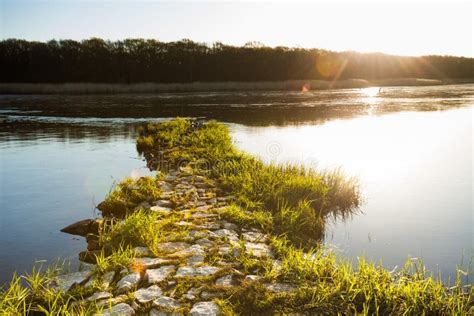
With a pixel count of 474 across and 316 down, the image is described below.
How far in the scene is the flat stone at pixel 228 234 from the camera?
5184mm

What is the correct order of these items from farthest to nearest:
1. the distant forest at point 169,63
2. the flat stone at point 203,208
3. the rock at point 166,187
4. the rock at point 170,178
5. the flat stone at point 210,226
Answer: the distant forest at point 169,63, the rock at point 170,178, the rock at point 166,187, the flat stone at point 203,208, the flat stone at point 210,226

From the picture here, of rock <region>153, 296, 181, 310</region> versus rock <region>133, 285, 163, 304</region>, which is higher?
rock <region>133, 285, 163, 304</region>

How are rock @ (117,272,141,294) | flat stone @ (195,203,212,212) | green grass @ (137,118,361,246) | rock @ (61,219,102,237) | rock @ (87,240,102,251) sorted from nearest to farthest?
rock @ (117,272,141,294) < rock @ (87,240,102,251) < rock @ (61,219,102,237) < green grass @ (137,118,361,246) < flat stone @ (195,203,212,212)

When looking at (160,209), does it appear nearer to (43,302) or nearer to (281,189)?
(281,189)

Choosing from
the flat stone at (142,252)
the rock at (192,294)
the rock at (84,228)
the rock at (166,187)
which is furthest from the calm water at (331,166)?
the rock at (192,294)

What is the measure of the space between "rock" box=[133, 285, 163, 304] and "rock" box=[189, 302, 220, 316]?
434 millimetres

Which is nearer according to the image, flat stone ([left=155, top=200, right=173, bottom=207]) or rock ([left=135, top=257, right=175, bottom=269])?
rock ([left=135, top=257, right=175, bottom=269])

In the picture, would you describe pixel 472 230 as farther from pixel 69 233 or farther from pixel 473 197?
pixel 69 233

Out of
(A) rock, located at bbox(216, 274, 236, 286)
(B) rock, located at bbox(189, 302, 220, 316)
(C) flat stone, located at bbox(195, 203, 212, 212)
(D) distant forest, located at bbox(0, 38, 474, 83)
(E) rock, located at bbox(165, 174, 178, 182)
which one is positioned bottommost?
(B) rock, located at bbox(189, 302, 220, 316)

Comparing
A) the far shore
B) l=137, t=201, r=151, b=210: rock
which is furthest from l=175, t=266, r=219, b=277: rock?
the far shore

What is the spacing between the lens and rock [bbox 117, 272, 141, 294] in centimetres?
386

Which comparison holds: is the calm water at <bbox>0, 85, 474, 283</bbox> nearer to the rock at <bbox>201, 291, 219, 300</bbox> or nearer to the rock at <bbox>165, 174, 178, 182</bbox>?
the rock at <bbox>165, 174, 178, 182</bbox>

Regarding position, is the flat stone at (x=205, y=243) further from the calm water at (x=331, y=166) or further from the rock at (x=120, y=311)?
the calm water at (x=331, y=166)

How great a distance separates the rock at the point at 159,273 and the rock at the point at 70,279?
2.20ft
